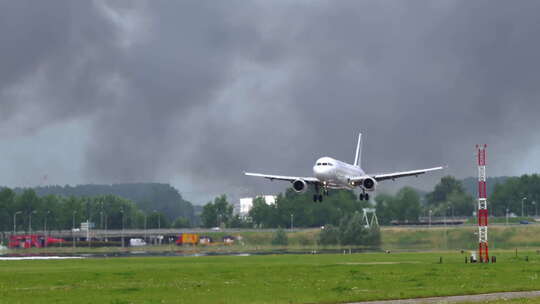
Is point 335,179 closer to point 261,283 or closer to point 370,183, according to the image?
point 370,183

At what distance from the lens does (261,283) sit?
243 feet

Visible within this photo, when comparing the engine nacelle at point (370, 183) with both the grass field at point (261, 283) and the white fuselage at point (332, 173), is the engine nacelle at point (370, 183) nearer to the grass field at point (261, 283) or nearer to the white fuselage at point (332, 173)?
the white fuselage at point (332, 173)

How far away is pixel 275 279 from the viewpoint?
79062 millimetres

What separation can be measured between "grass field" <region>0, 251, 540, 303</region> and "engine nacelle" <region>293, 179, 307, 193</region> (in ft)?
62.1

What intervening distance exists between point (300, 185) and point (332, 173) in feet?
22.4

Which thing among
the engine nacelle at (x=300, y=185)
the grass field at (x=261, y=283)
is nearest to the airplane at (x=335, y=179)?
the engine nacelle at (x=300, y=185)

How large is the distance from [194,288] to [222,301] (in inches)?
426

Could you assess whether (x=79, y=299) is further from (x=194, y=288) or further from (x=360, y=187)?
(x=360, y=187)

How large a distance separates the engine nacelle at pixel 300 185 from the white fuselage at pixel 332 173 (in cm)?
320

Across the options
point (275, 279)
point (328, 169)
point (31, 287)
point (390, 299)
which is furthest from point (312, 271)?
point (390, 299)

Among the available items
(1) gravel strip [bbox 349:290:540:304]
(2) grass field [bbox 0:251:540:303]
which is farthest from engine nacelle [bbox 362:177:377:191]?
(1) gravel strip [bbox 349:290:540:304]

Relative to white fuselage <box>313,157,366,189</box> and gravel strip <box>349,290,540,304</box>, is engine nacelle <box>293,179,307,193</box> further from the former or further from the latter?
gravel strip <box>349,290,540,304</box>

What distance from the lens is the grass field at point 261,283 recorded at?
200ft

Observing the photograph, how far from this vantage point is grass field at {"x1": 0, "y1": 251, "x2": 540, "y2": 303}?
60875 millimetres
